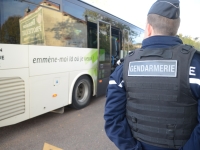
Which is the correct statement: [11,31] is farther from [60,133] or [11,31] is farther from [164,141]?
[164,141]

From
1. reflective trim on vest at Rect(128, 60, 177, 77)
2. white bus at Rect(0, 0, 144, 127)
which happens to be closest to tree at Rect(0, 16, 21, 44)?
white bus at Rect(0, 0, 144, 127)

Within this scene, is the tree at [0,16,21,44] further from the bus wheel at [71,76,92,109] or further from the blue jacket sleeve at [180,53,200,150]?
the blue jacket sleeve at [180,53,200,150]

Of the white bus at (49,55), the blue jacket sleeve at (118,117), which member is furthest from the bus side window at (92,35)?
the blue jacket sleeve at (118,117)

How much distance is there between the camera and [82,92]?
5320 mm

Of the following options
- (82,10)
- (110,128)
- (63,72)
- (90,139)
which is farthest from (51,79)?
(110,128)

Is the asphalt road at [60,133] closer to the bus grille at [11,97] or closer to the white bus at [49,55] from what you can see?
the white bus at [49,55]

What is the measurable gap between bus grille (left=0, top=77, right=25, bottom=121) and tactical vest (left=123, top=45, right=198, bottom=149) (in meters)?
2.57

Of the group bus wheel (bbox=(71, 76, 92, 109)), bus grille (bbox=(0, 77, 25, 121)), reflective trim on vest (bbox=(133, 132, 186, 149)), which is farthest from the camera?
bus wheel (bbox=(71, 76, 92, 109))

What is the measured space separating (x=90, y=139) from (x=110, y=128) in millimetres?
2210

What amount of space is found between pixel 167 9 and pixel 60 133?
3207mm

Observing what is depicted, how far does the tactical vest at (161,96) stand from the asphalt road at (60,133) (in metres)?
2.08

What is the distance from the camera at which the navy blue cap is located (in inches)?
49.3

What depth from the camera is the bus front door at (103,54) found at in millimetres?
5562

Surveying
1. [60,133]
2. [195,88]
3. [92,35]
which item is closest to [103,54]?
[92,35]
